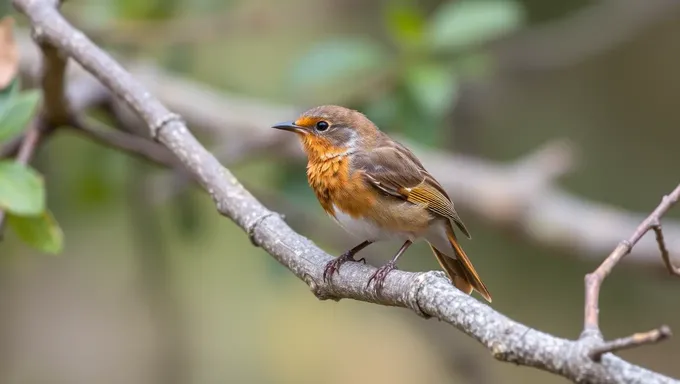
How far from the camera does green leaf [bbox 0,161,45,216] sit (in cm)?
248

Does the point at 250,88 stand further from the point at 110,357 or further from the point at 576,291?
the point at 576,291

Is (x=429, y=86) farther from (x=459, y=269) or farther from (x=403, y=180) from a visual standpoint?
(x=459, y=269)

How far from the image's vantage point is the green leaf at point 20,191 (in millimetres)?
2484

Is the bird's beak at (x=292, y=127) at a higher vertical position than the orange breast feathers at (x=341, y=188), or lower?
higher

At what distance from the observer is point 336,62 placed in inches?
169

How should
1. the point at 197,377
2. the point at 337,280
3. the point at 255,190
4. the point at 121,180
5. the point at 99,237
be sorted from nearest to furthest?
the point at 337,280, the point at 255,190, the point at 121,180, the point at 99,237, the point at 197,377

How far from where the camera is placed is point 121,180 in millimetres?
4844

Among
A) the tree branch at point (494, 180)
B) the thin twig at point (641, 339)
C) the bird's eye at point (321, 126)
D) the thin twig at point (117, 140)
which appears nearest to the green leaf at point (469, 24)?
the tree branch at point (494, 180)

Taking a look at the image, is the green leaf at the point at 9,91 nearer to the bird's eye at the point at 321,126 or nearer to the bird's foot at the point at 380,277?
the bird's eye at the point at 321,126

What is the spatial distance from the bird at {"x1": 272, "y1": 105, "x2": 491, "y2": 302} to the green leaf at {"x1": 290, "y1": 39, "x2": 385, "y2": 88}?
114cm

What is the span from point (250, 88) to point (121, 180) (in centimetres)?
160

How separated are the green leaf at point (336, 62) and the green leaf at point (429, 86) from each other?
0.70ft

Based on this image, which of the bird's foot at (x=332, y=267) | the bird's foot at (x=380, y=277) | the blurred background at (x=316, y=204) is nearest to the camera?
the bird's foot at (x=380, y=277)

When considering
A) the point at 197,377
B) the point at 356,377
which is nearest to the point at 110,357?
the point at 197,377
